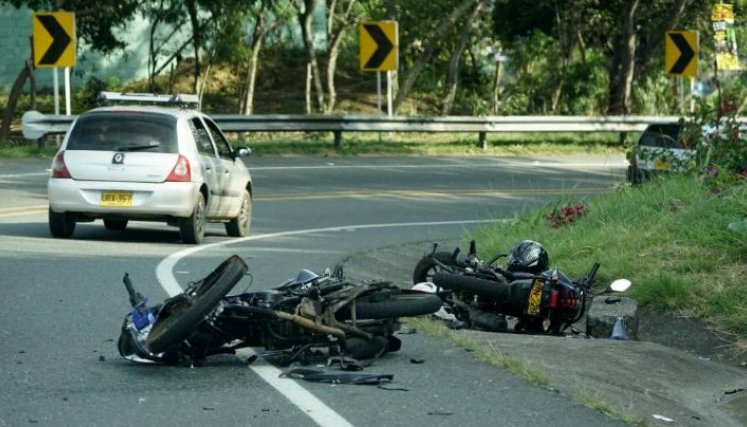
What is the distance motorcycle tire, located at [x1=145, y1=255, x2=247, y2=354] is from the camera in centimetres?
872

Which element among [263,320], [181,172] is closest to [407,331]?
[263,320]

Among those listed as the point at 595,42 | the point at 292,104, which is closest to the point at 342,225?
the point at 292,104

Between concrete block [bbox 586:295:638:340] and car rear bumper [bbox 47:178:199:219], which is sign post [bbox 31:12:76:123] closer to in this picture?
car rear bumper [bbox 47:178:199:219]

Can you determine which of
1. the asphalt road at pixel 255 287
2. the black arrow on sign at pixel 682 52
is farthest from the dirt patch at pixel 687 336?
the black arrow on sign at pixel 682 52

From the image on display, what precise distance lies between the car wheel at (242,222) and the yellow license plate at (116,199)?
72.8 inches

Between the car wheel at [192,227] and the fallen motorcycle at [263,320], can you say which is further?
the car wheel at [192,227]

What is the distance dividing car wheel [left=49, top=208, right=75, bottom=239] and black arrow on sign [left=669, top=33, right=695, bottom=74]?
19804 mm

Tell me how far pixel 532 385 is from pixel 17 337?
355cm

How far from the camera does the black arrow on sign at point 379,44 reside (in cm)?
3222

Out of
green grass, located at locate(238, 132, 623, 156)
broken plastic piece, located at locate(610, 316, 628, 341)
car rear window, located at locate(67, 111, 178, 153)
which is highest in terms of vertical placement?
car rear window, located at locate(67, 111, 178, 153)

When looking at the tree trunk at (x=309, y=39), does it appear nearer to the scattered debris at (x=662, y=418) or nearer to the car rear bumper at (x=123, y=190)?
the car rear bumper at (x=123, y=190)

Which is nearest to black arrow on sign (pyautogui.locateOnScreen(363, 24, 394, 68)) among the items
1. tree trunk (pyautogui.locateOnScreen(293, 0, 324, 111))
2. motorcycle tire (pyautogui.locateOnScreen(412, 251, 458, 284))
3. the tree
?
tree trunk (pyautogui.locateOnScreen(293, 0, 324, 111))

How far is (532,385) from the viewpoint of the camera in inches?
341

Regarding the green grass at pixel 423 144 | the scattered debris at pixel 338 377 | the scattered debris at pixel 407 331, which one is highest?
the scattered debris at pixel 338 377
